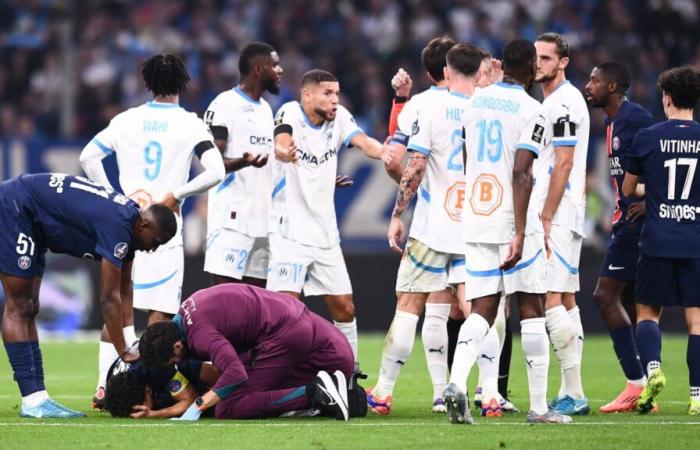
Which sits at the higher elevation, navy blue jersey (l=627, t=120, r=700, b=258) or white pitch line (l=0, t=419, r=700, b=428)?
navy blue jersey (l=627, t=120, r=700, b=258)

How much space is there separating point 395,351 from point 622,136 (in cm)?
256

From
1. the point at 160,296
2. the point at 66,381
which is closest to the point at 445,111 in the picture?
the point at 160,296

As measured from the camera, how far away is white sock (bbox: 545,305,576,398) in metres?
10.1

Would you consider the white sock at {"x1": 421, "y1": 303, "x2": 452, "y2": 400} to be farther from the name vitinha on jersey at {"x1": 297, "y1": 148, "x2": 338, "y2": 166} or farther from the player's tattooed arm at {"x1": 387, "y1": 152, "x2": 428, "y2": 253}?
the name vitinha on jersey at {"x1": 297, "y1": 148, "x2": 338, "y2": 166}

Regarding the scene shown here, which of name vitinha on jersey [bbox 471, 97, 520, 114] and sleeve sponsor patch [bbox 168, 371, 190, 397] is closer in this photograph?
name vitinha on jersey [bbox 471, 97, 520, 114]

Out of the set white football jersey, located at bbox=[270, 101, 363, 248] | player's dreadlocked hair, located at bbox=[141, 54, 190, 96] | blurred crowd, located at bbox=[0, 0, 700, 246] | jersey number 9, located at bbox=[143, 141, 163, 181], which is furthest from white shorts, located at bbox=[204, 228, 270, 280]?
blurred crowd, located at bbox=[0, 0, 700, 246]

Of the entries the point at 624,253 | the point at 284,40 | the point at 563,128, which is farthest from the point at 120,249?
the point at 284,40

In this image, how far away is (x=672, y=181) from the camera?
33.3 ft

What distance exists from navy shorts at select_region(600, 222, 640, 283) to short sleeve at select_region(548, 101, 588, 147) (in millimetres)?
1121

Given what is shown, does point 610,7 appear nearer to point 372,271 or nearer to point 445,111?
point 372,271

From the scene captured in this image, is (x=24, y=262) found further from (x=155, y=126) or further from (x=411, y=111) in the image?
(x=411, y=111)

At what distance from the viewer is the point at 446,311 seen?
34.8 feet

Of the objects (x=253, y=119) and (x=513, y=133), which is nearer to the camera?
(x=513, y=133)

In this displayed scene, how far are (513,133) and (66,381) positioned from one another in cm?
616
